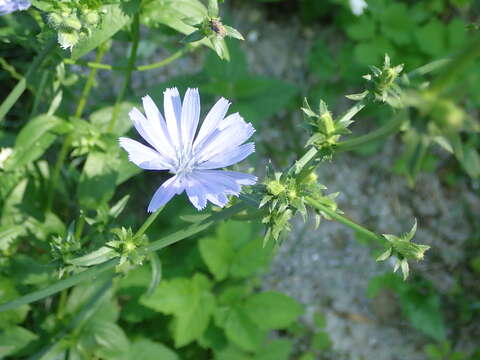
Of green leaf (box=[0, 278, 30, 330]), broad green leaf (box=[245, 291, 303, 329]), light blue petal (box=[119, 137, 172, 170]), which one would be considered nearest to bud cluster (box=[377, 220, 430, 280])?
light blue petal (box=[119, 137, 172, 170])

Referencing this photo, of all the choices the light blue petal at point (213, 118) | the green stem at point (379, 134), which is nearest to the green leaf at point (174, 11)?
the light blue petal at point (213, 118)

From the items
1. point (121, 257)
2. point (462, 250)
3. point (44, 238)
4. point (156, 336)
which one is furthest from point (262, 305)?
point (462, 250)

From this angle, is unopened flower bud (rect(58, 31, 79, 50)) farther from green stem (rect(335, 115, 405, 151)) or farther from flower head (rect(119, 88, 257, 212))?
green stem (rect(335, 115, 405, 151))

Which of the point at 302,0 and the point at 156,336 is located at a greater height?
the point at 302,0

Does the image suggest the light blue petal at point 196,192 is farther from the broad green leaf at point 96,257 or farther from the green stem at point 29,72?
the green stem at point 29,72

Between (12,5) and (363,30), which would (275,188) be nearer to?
(12,5)

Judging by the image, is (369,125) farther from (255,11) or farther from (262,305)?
(262,305)

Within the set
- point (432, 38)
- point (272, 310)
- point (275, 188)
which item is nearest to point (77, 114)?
point (275, 188)
